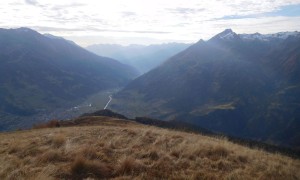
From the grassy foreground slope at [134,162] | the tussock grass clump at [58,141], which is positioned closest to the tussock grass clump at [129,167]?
the grassy foreground slope at [134,162]

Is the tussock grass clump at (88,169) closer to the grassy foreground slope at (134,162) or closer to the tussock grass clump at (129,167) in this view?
the grassy foreground slope at (134,162)

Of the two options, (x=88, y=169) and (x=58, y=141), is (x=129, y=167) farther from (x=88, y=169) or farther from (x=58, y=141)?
(x=58, y=141)

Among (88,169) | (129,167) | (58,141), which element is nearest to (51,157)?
(88,169)

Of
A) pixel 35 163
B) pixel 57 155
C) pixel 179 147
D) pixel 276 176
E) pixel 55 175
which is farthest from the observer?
pixel 179 147

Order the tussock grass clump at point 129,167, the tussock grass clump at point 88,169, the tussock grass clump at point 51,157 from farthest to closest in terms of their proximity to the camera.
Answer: the tussock grass clump at point 51,157 → the tussock grass clump at point 129,167 → the tussock grass clump at point 88,169

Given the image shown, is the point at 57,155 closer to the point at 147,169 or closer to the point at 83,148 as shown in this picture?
the point at 83,148

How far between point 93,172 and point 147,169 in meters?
1.93

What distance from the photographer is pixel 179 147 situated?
1557 cm

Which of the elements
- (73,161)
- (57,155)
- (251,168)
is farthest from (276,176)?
(57,155)

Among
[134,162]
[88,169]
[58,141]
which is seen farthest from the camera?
[58,141]

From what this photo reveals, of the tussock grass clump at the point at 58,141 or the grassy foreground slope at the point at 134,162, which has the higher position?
the grassy foreground slope at the point at 134,162

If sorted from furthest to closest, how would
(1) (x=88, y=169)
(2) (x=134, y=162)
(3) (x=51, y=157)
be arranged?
1. (3) (x=51, y=157)
2. (2) (x=134, y=162)
3. (1) (x=88, y=169)

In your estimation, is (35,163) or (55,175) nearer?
(55,175)

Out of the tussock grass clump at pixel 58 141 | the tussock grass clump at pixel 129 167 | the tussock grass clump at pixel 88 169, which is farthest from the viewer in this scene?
the tussock grass clump at pixel 58 141
